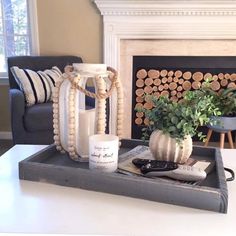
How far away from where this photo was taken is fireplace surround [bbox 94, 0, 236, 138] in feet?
8.70

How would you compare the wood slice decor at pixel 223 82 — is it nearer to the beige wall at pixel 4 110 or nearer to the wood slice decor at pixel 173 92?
the wood slice decor at pixel 173 92

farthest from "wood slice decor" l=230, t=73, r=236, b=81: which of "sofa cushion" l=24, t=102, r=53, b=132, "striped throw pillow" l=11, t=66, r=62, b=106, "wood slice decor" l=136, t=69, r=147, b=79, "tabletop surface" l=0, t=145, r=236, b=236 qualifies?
"tabletop surface" l=0, t=145, r=236, b=236

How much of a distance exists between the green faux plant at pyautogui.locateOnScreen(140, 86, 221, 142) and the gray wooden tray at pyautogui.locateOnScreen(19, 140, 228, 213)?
152 millimetres

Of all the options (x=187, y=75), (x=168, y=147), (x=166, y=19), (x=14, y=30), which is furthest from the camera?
(x=14, y=30)

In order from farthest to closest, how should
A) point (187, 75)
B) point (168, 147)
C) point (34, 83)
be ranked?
point (187, 75)
point (34, 83)
point (168, 147)

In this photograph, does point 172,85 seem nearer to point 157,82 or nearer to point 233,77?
point 157,82

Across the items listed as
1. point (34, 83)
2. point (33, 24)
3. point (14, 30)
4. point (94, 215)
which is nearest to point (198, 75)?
point (34, 83)

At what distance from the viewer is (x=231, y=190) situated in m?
0.89

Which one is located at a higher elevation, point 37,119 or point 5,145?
point 37,119

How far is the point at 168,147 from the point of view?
0.98 meters

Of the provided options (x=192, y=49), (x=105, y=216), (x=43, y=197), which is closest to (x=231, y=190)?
(x=105, y=216)

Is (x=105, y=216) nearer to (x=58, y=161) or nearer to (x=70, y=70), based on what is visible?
(x=58, y=161)

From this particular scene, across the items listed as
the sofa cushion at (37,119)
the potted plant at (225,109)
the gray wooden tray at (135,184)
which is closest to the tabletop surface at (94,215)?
the gray wooden tray at (135,184)

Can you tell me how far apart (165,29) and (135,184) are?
215 cm
